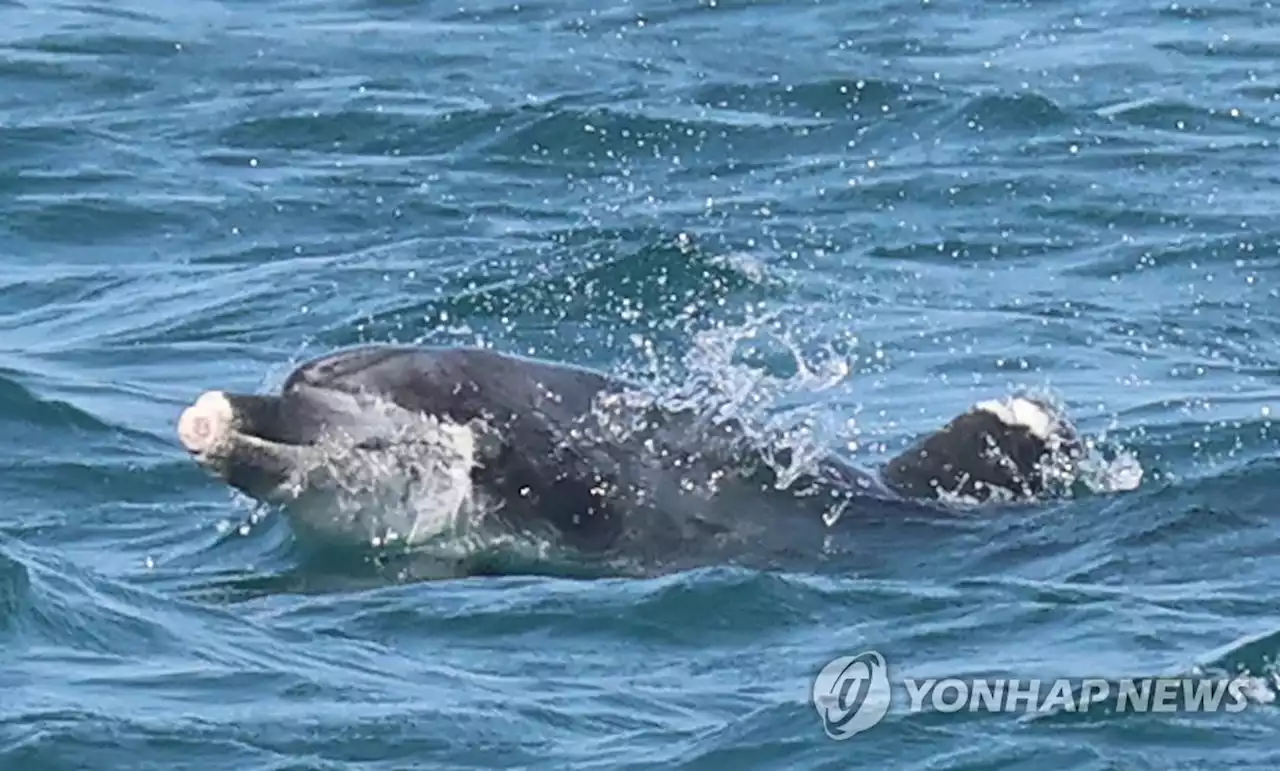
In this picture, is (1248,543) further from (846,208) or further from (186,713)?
(846,208)

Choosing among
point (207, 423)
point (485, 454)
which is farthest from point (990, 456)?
point (207, 423)

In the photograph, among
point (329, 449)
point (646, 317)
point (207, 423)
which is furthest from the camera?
point (646, 317)

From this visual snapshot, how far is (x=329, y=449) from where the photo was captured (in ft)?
37.0

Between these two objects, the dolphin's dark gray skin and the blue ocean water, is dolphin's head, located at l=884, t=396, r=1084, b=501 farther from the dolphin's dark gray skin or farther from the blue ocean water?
the dolphin's dark gray skin

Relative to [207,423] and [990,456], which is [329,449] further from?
[990,456]

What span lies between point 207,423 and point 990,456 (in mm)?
2569

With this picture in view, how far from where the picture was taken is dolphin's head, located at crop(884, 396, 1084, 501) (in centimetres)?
1191

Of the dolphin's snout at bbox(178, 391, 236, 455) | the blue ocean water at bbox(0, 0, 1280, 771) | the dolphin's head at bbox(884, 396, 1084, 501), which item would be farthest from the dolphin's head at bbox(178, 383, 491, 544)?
the dolphin's head at bbox(884, 396, 1084, 501)

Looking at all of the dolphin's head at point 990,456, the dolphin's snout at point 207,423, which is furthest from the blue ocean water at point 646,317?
the dolphin's snout at point 207,423

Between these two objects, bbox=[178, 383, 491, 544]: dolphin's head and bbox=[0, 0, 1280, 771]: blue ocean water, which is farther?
bbox=[178, 383, 491, 544]: dolphin's head

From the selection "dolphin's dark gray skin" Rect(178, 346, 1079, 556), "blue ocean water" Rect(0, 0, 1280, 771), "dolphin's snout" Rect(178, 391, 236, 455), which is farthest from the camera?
"dolphin's dark gray skin" Rect(178, 346, 1079, 556)

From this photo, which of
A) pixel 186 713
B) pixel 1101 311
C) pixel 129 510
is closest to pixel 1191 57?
pixel 1101 311

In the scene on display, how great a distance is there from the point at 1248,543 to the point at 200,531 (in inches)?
138

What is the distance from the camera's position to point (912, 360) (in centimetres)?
1555
